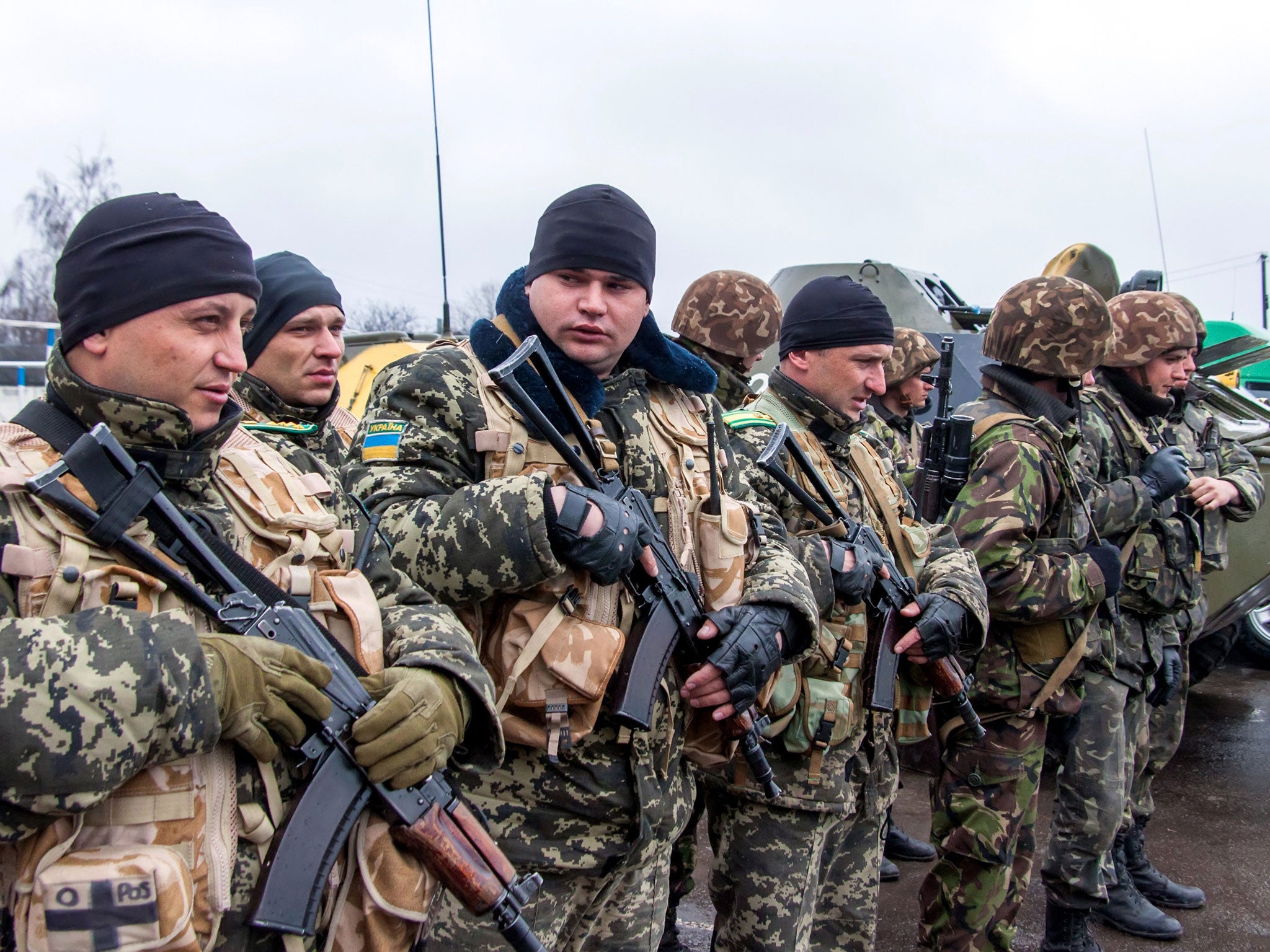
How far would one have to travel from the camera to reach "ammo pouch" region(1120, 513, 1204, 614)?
4363 mm

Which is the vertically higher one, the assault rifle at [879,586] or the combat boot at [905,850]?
the assault rifle at [879,586]

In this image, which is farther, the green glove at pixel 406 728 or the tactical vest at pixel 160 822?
the green glove at pixel 406 728

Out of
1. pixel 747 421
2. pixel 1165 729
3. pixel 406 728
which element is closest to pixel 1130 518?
pixel 1165 729

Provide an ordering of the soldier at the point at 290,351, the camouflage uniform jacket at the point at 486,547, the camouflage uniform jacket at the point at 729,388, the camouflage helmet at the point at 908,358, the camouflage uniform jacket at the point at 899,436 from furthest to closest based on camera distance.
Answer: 1. the camouflage helmet at the point at 908,358
2. the camouflage uniform jacket at the point at 899,436
3. the camouflage uniform jacket at the point at 729,388
4. the soldier at the point at 290,351
5. the camouflage uniform jacket at the point at 486,547

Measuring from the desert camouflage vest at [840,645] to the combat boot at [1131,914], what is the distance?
64.6 inches

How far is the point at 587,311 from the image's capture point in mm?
2338

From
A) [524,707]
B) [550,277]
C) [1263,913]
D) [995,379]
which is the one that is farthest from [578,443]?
[1263,913]

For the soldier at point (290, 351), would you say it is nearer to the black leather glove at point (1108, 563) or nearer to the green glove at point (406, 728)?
the green glove at point (406, 728)

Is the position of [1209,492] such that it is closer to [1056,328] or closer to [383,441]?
[1056,328]

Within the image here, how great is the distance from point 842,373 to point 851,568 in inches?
27.3

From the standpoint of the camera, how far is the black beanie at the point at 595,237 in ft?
7.71

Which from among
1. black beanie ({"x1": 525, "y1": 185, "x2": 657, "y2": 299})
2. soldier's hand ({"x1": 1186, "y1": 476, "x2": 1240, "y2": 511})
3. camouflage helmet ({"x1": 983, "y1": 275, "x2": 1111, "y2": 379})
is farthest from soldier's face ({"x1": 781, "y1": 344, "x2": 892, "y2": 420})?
soldier's hand ({"x1": 1186, "y1": 476, "x2": 1240, "y2": 511})

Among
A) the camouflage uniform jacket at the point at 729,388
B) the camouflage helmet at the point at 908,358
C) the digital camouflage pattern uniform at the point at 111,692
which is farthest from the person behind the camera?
the camouflage helmet at the point at 908,358

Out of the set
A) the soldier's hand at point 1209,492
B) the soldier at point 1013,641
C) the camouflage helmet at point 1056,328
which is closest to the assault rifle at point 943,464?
the soldier at point 1013,641
